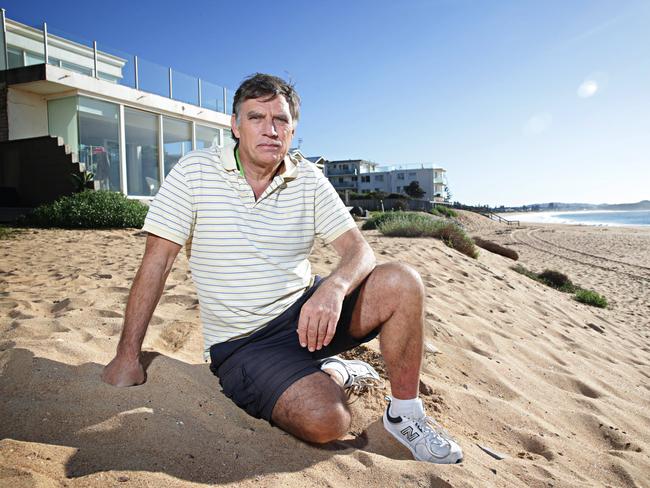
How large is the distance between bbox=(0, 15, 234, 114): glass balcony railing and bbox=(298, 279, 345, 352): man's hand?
44.9 ft

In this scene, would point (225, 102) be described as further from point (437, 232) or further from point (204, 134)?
point (437, 232)

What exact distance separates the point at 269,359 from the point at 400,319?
1.91 ft

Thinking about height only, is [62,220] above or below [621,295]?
above

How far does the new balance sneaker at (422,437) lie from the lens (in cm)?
172

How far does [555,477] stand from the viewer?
1.77 metres

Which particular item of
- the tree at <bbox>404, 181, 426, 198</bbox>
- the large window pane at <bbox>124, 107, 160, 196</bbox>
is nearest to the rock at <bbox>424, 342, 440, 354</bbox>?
the large window pane at <bbox>124, 107, 160, 196</bbox>

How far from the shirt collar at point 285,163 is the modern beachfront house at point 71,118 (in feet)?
36.7

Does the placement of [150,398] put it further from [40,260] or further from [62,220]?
[62,220]

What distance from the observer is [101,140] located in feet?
42.4

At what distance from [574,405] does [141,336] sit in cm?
252

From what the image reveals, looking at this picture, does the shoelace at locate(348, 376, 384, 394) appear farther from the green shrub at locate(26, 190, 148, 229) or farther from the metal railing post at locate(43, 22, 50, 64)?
the metal railing post at locate(43, 22, 50, 64)

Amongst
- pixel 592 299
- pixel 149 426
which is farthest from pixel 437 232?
pixel 149 426

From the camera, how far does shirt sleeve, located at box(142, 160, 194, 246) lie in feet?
6.30

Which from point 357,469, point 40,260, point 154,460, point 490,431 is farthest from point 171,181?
point 40,260
